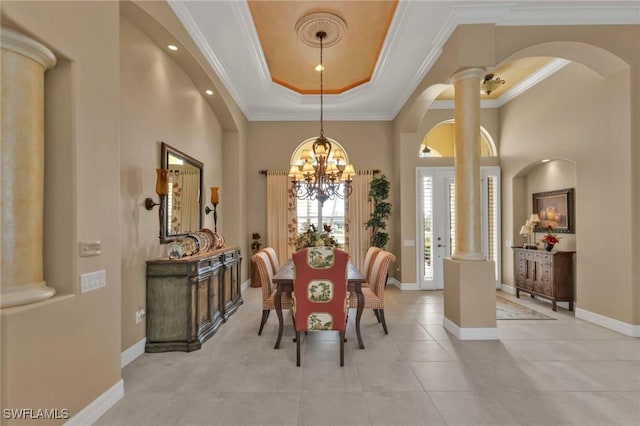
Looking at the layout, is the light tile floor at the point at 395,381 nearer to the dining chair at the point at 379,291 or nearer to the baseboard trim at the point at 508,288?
the dining chair at the point at 379,291

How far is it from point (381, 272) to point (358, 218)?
300 cm

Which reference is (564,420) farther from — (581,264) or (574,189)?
(574,189)

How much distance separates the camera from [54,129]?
1907 mm

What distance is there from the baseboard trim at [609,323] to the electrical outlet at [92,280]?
550 cm

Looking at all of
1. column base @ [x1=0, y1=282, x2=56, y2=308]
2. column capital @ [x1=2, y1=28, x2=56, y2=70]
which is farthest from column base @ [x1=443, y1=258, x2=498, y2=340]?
column capital @ [x1=2, y1=28, x2=56, y2=70]

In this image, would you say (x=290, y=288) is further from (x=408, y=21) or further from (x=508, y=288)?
(x=508, y=288)

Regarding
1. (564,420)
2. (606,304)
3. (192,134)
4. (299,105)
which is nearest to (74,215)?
(192,134)

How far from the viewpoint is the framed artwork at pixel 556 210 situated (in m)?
4.61

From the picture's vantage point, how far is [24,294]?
65.4 inches

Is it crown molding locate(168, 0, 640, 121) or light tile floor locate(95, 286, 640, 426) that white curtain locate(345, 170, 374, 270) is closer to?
crown molding locate(168, 0, 640, 121)

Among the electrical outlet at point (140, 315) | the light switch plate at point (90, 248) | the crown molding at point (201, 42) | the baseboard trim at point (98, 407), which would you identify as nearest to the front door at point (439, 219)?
the crown molding at point (201, 42)

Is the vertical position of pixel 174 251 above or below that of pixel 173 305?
above

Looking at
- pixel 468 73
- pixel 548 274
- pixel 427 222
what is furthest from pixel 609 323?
pixel 468 73

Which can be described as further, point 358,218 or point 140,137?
point 358,218
